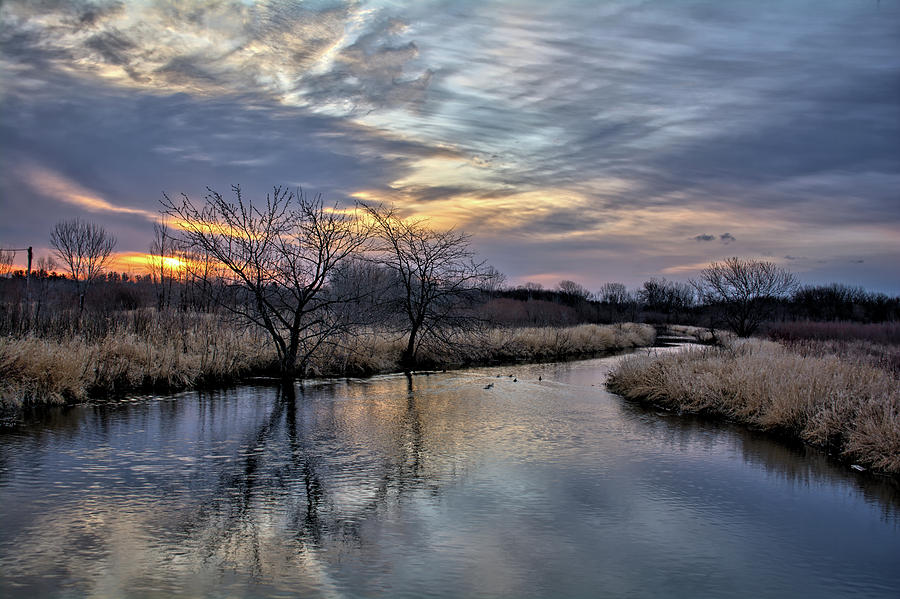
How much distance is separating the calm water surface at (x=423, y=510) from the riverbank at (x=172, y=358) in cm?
124

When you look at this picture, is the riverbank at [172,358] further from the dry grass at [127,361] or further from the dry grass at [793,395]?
the dry grass at [793,395]

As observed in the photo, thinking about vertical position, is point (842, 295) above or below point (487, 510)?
above

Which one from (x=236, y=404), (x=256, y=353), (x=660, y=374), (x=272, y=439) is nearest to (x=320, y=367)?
(x=256, y=353)

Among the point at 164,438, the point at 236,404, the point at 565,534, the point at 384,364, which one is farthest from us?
the point at 384,364

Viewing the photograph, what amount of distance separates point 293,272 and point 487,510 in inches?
466

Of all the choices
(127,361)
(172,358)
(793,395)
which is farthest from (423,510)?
(172,358)

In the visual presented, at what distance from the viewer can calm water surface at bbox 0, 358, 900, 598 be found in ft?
18.2

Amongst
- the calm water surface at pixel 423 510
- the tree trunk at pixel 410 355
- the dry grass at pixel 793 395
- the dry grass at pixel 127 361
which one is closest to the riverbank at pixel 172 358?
the dry grass at pixel 127 361

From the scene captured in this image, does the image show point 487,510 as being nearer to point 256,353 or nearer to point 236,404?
point 236,404

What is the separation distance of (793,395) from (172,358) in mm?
15349

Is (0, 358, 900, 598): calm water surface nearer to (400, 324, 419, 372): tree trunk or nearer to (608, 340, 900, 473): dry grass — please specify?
(608, 340, 900, 473): dry grass

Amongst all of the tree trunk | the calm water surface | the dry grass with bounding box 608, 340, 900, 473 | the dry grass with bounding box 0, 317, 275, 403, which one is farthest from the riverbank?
the dry grass with bounding box 608, 340, 900, 473

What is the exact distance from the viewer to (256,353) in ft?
62.3

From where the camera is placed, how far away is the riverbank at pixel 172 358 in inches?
502
